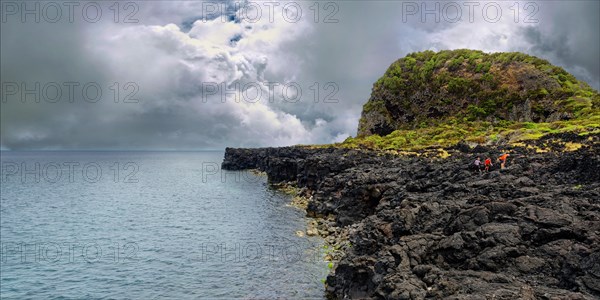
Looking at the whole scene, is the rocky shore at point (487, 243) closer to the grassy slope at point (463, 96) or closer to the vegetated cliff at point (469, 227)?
the vegetated cliff at point (469, 227)

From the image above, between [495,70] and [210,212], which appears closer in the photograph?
[210,212]

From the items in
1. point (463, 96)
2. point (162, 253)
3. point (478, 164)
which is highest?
point (463, 96)

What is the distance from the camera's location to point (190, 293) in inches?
1196

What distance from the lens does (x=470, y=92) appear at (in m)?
146

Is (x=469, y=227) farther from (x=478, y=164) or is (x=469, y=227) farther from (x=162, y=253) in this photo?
(x=162, y=253)

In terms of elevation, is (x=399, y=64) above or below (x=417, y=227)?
above

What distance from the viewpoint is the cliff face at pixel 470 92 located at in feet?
422

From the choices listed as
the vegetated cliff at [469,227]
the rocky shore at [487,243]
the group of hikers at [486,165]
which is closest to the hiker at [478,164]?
the group of hikers at [486,165]

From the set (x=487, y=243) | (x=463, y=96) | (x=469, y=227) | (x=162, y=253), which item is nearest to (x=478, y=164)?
(x=469, y=227)

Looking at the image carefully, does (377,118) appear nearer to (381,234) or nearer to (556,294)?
(381,234)

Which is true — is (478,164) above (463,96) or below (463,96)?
below

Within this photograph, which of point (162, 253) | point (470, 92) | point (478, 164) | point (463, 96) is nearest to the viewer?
point (478, 164)

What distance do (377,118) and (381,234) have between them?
457ft

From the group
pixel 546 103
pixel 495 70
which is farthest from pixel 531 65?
pixel 546 103
